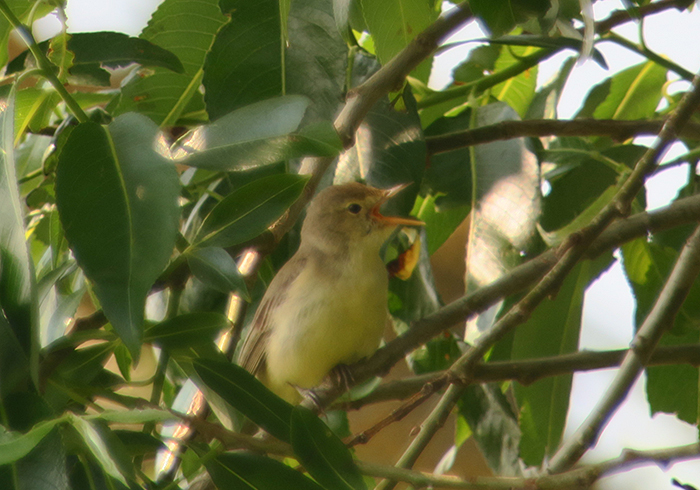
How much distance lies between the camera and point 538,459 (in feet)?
8.17

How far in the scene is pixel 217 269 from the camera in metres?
1.55

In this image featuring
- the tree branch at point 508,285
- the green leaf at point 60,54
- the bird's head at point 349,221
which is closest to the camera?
the green leaf at point 60,54

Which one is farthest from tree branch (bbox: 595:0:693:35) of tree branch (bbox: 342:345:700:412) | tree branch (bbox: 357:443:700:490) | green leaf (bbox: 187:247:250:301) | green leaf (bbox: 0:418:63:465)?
green leaf (bbox: 0:418:63:465)

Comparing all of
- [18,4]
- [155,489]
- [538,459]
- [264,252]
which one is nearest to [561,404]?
[538,459]

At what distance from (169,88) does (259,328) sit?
1.05 m

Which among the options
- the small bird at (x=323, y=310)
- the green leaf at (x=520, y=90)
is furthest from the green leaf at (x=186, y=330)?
the green leaf at (x=520, y=90)

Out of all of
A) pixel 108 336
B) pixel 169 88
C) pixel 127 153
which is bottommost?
pixel 108 336

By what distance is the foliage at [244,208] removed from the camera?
4.47 ft

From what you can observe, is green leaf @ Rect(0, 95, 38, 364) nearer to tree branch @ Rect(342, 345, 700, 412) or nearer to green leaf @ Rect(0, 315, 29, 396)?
green leaf @ Rect(0, 315, 29, 396)

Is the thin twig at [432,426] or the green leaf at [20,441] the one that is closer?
the green leaf at [20,441]

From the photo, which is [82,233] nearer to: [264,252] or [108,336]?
[108,336]

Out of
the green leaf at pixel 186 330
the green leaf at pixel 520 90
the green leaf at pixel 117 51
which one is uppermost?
the green leaf at pixel 520 90

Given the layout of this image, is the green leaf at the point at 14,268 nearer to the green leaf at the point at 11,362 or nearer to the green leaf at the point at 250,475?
the green leaf at the point at 11,362

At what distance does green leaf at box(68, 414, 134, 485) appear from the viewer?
1.16m
